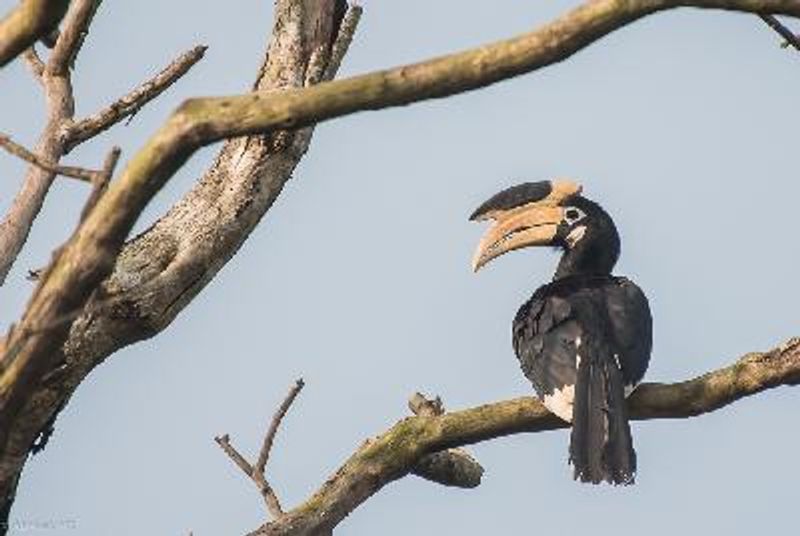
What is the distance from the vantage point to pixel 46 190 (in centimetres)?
642

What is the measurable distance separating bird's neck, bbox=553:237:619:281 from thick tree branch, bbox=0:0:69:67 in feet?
18.8

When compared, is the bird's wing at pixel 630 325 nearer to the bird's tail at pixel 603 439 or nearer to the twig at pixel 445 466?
the bird's tail at pixel 603 439

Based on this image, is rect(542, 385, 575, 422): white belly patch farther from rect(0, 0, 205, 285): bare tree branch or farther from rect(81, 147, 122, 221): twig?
rect(81, 147, 122, 221): twig

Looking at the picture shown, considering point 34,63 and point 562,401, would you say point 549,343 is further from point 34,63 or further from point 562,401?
point 34,63

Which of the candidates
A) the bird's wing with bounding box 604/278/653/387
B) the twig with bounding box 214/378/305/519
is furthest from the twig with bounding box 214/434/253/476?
the bird's wing with bounding box 604/278/653/387

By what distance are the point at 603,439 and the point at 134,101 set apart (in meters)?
2.91

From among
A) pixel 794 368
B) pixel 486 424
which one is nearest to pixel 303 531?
pixel 486 424

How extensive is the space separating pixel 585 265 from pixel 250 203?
3.94m

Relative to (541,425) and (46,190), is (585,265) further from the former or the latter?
(46,190)

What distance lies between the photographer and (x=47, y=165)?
4.87m

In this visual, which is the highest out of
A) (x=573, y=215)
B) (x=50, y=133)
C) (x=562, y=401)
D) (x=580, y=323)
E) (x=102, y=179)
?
(x=573, y=215)

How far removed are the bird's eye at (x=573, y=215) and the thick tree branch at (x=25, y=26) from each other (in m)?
5.79

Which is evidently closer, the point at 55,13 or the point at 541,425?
the point at 55,13

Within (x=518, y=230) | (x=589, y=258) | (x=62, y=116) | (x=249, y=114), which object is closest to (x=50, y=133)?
(x=62, y=116)
